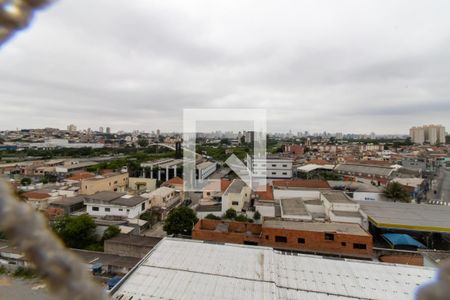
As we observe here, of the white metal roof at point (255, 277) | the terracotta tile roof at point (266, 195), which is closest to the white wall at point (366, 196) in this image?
the terracotta tile roof at point (266, 195)

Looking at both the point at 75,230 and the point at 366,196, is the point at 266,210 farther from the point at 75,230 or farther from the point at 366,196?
the point at 75,230

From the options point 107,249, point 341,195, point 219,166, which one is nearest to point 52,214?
point 107,249

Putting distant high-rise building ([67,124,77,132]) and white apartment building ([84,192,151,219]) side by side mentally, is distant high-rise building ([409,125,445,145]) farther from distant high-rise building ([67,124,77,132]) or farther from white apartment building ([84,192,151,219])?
distant high-rise building ([67,124,77,132])

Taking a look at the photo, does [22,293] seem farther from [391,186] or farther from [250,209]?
[391,186]

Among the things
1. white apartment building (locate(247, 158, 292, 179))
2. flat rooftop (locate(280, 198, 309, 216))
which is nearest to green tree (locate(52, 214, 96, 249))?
flat rooftop (locate(280, 198, 309, 216))

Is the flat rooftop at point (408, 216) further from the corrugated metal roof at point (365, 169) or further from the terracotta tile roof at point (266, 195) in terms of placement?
the corrugated metal roof at point (365, 169)

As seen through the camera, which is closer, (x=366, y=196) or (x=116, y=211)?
(x=116, y=211)

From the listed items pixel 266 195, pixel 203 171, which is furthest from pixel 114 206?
pixel 203 171
